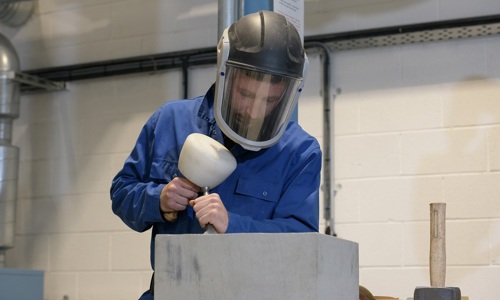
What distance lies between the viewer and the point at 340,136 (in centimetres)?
400

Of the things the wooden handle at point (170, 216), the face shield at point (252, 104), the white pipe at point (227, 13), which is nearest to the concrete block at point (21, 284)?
the white pipe at point (227, 13)

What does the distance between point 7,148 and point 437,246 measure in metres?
2.79

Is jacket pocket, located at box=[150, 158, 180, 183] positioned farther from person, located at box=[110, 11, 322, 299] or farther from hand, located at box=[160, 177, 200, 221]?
hand, located at box=[160, 177, 200, 221]

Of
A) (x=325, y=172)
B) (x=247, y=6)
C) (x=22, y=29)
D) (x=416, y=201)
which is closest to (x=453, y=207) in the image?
(x=416, y=201)

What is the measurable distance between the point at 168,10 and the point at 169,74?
0.36m

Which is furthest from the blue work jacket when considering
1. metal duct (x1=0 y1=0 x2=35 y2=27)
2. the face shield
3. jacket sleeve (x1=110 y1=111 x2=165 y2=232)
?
metal duct (x1=0 y1=0 x2=35 y2=27)

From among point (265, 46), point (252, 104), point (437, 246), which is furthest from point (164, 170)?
point (437, 246)

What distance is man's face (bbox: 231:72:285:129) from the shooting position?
2.01 m

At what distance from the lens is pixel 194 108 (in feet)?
7.39

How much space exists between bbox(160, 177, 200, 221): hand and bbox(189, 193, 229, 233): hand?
12cm

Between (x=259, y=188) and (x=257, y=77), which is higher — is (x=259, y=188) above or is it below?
below

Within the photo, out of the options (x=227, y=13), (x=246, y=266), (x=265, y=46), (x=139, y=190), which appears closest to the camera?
(x=246, y=266)

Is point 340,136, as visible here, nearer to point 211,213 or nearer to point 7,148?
point 7,148

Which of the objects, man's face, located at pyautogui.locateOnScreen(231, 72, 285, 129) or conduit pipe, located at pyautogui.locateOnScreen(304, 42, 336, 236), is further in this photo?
conduit pipe, located at pyautogui.locateOnScreen(304, 42, 336, 236)
